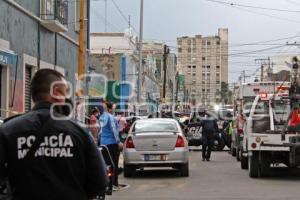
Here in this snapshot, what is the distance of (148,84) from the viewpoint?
8412cm

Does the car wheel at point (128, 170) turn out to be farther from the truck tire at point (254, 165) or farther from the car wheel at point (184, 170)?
the truck tire at point (254, 165)

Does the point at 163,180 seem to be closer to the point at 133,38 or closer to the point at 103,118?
the point at 103,118

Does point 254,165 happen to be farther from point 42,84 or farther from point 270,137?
point 42,84

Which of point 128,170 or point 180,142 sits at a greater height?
point 180,142

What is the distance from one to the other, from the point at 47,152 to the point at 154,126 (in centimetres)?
1245

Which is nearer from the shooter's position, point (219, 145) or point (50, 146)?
point (50, 146)

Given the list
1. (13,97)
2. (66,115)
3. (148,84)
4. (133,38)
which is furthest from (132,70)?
(66,115)

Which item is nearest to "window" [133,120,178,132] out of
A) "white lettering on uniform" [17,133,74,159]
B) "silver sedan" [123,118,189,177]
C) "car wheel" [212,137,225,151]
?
"silver sedan" [123,118,189,177]

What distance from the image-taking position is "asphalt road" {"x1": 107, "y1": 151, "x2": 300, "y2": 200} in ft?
39.7

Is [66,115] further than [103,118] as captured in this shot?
No

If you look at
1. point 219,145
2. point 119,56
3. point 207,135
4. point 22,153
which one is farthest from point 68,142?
point 119,56

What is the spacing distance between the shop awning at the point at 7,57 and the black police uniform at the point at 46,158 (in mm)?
12425

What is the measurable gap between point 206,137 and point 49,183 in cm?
1759

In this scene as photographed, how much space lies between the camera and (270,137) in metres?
14.8
